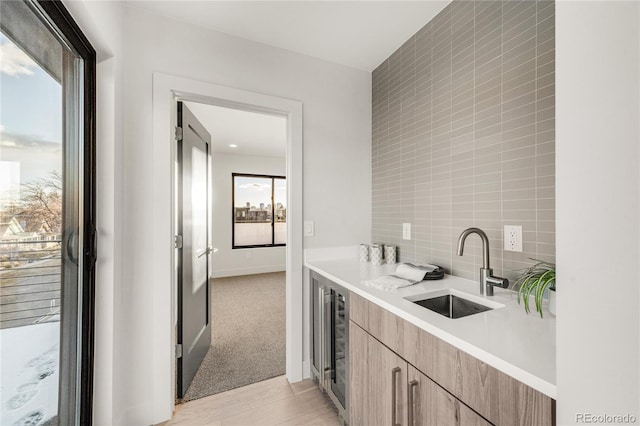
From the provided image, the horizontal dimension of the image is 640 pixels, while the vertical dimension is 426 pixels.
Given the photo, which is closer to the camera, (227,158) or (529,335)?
(529,335)

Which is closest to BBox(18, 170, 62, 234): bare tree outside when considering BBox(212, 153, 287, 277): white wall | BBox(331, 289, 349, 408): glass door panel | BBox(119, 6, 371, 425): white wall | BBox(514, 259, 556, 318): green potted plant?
BBox(119, 6, 371, 425): white wall

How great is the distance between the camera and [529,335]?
835mm

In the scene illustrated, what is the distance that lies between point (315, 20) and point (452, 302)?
1.83 meters

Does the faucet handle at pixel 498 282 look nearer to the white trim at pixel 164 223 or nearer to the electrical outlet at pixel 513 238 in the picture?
the electrical outlet at pixel 513 238

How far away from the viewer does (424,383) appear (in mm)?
963

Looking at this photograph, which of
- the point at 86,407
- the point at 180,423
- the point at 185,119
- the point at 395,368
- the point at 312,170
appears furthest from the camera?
the point at 312,170

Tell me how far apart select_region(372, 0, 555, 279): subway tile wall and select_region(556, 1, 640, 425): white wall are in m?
0.69

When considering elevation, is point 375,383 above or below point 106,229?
below

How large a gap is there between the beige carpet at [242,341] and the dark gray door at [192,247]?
12 cm

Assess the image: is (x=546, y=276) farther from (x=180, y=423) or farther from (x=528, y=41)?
(x=180, y=423)

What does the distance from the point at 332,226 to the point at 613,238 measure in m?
1.67

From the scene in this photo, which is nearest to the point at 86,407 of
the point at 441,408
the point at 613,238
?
the point at 441,408
